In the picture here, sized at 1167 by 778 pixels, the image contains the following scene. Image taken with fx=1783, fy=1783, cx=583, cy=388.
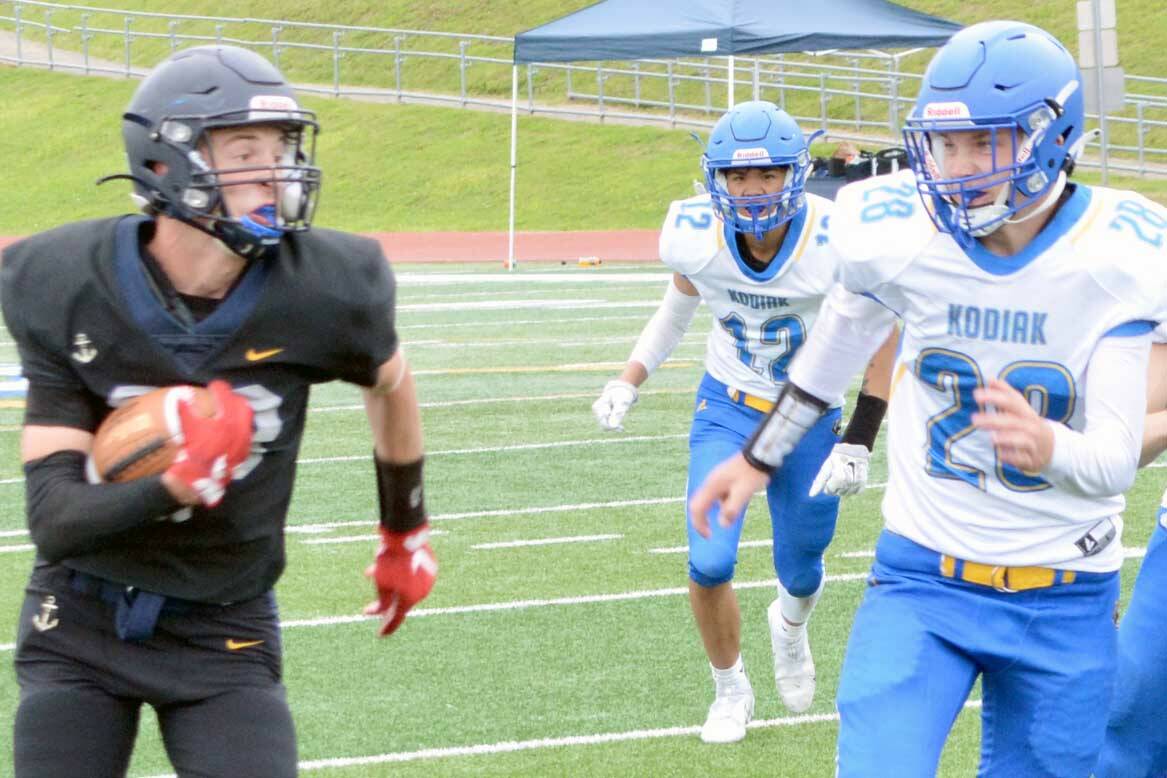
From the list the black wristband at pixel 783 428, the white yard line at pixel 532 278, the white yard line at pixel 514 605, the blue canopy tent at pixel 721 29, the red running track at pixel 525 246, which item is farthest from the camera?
the red running track at pixel 525 246

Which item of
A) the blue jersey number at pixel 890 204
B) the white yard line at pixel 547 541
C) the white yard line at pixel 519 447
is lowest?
the white yard line at pixel 547 541

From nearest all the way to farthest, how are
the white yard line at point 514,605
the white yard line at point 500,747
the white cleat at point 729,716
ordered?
the white yard line at point 500,747 < the white cleat at point 729,716 < the white yard line at point 514,605

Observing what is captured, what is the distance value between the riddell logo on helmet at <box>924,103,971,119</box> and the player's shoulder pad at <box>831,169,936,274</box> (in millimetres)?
144

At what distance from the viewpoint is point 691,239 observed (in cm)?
579

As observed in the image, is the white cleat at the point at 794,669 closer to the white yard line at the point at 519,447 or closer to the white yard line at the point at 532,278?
the white yard line at the point at 519,447

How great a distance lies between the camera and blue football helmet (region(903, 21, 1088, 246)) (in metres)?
3.33

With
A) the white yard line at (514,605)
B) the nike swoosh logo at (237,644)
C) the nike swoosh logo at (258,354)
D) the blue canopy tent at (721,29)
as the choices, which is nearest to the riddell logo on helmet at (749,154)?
the white yard line at (514,605)

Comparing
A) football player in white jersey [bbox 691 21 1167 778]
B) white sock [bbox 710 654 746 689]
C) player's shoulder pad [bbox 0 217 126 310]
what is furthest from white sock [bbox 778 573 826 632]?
player's shoulder pad [bbox 0 217 126 310]

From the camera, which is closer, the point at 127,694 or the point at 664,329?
the point at 127,694

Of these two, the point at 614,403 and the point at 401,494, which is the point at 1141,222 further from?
the point at 614,403

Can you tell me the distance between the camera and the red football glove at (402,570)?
361 cm

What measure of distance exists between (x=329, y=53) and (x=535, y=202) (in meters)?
8.24

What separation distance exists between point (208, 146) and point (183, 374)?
41 cm

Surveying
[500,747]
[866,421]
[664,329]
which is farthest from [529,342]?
[866,421]
